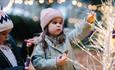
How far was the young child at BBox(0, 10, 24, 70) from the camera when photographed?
1807 millimetres

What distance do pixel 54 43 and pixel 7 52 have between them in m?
0.32

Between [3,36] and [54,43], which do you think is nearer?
[3,36]

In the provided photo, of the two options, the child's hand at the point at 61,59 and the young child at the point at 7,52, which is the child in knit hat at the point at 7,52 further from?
the child's hand at the point at 61,59

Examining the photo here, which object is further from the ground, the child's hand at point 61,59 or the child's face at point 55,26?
the child's face at point 55,26

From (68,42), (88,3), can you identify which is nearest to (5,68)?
(68,42)

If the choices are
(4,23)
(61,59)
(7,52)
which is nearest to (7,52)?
(7,52)

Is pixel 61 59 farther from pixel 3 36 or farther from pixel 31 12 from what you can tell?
pixel 31 12

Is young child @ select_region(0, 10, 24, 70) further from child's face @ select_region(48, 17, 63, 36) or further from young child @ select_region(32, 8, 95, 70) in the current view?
child's face @ select_region(48, 17, 63, 36)

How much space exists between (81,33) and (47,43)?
0.21 m

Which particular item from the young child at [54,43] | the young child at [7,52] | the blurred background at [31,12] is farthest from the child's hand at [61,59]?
the blurred background at [31,12]

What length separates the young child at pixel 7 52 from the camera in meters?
1.81

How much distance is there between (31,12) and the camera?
4070 mm

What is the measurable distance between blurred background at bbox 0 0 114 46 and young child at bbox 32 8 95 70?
1528mm

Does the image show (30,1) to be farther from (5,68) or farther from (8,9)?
(5,68)
